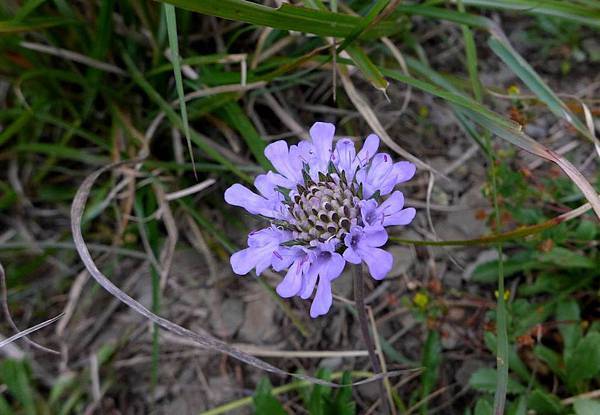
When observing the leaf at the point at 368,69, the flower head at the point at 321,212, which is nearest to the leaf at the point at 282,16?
the leaf at the point at 368,69

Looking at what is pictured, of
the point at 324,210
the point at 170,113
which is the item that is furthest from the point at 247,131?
the point at 324,210

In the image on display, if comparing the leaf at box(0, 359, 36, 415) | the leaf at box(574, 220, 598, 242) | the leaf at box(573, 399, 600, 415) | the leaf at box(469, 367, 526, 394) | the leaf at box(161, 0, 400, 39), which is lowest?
the leaf at box(0, 359, 36, 415)

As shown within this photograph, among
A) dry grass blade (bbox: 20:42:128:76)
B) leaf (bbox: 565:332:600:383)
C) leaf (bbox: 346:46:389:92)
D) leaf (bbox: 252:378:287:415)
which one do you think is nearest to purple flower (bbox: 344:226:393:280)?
leaf (bbox: 346:46:389:92)

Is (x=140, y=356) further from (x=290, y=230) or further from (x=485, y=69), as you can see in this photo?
(x=485, y=69)

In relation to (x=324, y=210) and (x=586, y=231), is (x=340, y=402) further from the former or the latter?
(x=586, y=231)

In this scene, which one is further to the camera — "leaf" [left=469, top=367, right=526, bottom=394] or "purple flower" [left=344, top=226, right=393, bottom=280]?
"leaf" [left=469, top=367, right=526, bottom=394]

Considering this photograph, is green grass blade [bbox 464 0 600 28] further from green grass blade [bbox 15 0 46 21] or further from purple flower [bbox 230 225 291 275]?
green grass blade [bbox 15 0 46 21]
